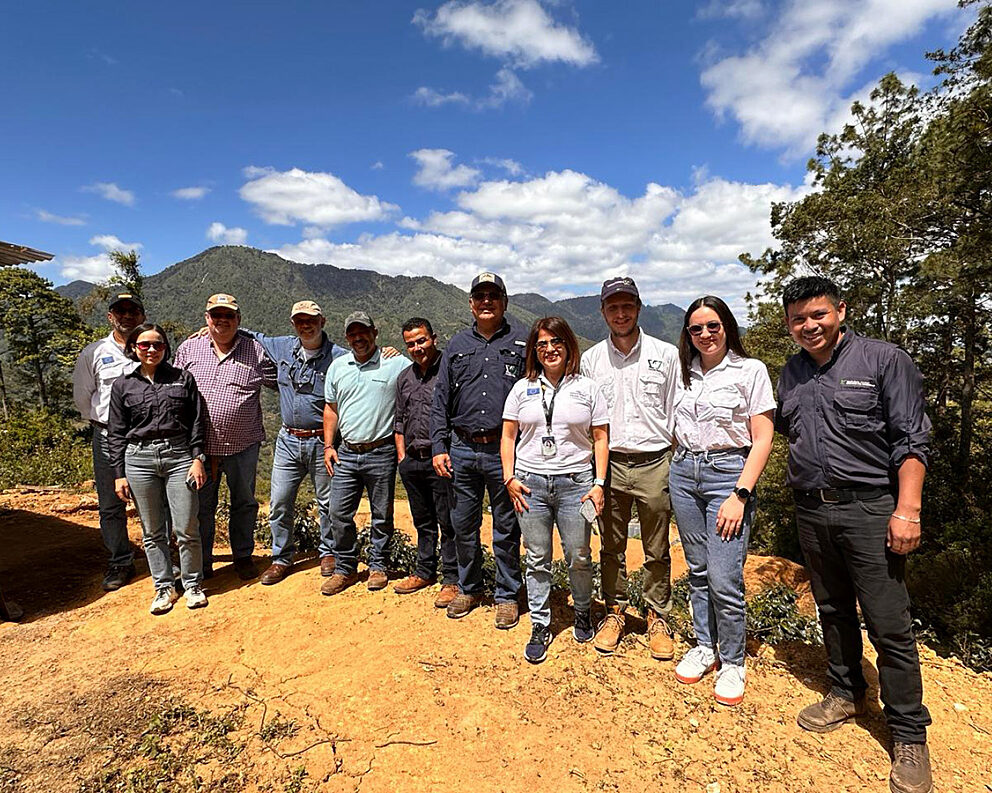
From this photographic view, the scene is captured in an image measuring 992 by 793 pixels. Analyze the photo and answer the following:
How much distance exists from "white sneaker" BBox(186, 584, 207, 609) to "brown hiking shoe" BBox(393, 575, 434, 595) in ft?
4.90

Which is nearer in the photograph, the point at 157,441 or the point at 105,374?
the point at 157,441

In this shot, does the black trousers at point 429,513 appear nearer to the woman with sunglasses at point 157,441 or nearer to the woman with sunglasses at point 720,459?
the woman with sunglasses at point 157,441

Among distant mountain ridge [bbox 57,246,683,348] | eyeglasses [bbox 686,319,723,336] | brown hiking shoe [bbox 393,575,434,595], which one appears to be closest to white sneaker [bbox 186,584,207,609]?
brown hiking shoe [bbox 393,575,434,595]

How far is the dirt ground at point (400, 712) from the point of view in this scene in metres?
2.45

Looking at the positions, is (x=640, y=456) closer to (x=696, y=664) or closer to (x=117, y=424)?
(x=696, y=664)

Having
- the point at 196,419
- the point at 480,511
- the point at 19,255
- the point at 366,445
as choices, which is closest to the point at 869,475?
the point at 480,511

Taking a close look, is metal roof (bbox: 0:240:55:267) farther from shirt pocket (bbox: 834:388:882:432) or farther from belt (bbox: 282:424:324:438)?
shirt pocket (bbox: 834:388:882:432)

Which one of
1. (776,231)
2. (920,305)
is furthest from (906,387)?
(776,231)

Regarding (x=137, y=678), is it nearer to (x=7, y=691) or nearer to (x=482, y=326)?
(x=7, y=691)

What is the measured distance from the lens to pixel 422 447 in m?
3.91

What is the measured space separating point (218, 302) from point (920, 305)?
34.7ft

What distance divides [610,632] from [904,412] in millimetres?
2131

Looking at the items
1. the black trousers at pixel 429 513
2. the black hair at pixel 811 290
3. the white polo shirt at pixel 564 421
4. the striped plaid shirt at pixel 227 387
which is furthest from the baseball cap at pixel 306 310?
the black hair at pixel 811 290

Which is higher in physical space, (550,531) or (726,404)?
(726,404)
